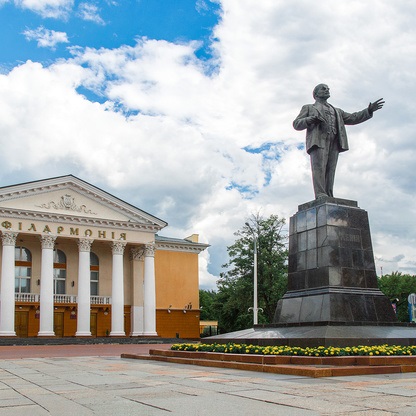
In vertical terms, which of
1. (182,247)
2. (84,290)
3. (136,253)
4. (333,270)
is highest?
(182,247)

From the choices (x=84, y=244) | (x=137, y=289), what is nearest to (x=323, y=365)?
(x=84, y=244)

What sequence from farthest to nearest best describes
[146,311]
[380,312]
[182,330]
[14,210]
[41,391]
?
[182,330] → [146,311] → [14,210] → [380,312] → [41,391]

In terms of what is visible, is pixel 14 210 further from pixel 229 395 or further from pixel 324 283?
pixel 229 395

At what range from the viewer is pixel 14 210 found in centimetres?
3872

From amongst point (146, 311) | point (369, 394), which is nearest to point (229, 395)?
point (369, 394)

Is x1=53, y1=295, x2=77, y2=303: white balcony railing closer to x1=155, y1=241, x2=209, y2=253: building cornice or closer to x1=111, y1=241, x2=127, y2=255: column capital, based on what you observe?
x1=111, y1=241, x2=127, y2=255: column capital

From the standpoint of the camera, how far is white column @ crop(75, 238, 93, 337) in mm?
40438

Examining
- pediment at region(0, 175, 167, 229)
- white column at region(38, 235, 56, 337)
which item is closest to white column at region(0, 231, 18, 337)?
white column at region(38, 235, 56, 337)

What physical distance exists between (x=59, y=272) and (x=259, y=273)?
15.7 m

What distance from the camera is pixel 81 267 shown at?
135ft

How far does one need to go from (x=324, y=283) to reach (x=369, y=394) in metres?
6.51

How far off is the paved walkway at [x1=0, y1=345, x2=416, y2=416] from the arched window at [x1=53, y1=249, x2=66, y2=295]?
112 feet

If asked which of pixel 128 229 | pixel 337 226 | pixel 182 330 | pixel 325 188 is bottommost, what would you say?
pixel 182 330

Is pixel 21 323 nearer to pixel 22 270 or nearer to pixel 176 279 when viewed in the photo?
pixel 22 270
